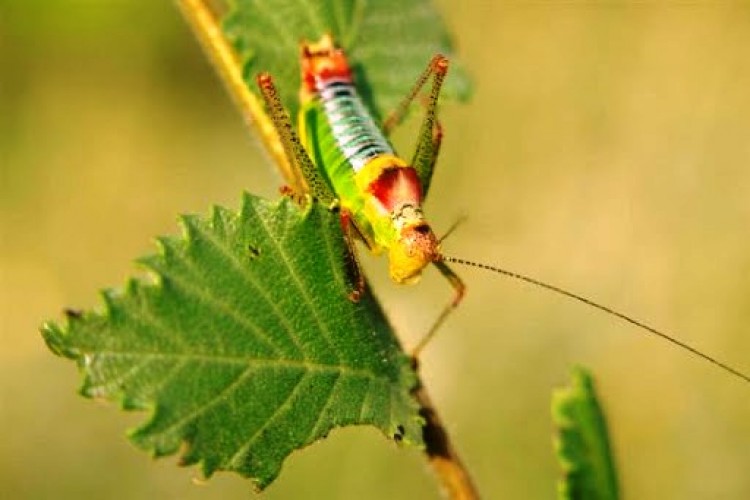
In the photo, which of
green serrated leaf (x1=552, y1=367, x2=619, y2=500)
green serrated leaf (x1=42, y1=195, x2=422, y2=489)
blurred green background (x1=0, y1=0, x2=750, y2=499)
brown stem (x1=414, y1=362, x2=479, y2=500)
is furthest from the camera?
blurred green background (x1=0, y1=0, x2=750, y2=499)

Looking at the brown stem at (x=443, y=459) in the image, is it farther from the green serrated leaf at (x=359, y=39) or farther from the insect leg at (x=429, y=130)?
the green serrated leaf at (x=359, y=39)

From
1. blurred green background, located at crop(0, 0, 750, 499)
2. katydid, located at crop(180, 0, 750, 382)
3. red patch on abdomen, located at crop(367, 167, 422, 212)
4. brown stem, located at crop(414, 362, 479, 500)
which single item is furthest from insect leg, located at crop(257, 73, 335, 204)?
blurred green background, located at crop(0, 0, 750, 499)

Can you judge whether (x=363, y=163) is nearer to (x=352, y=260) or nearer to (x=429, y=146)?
(x=429, y=146)

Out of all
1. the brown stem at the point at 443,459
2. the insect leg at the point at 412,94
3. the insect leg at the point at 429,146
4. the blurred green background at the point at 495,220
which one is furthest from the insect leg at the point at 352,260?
the blurred green background at the point at 495,220

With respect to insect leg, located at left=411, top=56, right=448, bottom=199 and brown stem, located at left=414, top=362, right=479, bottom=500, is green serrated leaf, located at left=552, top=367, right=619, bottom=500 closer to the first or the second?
brown stem, located at left=414, top=362, right=479, bottom=500

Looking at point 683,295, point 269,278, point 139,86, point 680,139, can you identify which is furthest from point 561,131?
point 269,278

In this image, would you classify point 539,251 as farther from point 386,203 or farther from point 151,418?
point 151,418

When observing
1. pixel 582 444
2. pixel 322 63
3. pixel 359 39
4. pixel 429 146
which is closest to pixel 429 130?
pixel 429 146

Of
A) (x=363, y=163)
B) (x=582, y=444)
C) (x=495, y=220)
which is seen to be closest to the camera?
(x=582, y=444)
